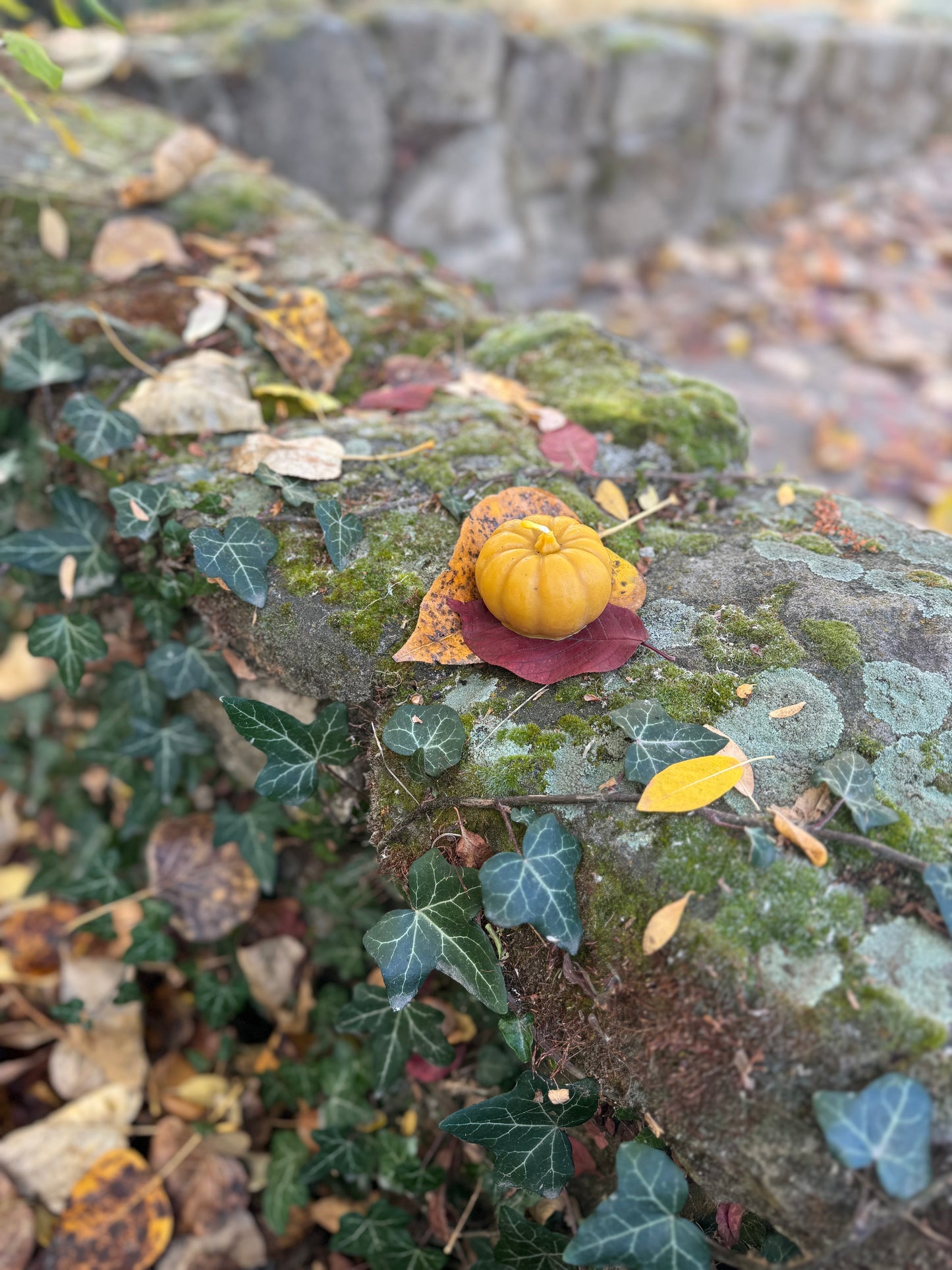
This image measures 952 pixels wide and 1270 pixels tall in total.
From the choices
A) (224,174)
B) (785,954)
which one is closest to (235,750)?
(785,954)

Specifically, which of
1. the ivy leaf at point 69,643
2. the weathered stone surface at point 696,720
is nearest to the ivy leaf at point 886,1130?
the weathered stone surface at point 696,720

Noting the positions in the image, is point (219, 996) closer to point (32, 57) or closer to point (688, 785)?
point (688, 785)

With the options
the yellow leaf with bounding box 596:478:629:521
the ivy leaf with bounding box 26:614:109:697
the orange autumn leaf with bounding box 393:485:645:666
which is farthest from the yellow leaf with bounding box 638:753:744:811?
the ivy leaf with bounding box 26:614:109:697

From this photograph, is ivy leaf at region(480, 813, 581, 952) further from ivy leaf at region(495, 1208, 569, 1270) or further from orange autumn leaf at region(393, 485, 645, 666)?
ivy leaf at region(495, 1208, 569, 1270)

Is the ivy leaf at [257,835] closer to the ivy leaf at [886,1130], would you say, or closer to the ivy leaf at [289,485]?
the ivy leaf at [289,485]

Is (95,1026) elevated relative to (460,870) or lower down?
lower down

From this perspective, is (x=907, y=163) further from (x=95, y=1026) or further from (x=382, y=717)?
(x=95, y=1026)
